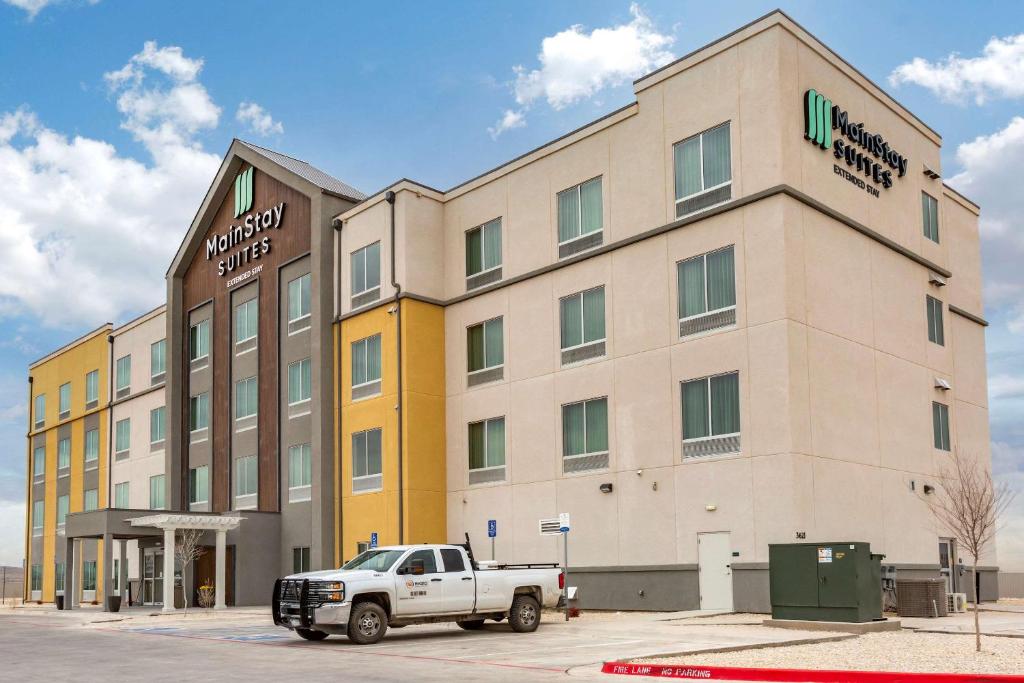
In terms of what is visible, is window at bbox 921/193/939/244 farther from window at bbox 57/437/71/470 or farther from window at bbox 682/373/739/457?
window at bbox 57/437/71/470

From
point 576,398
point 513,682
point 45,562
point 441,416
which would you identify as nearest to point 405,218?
point 441,416

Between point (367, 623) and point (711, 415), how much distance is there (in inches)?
479

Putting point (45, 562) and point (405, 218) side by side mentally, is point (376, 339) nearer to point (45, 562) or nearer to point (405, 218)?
point (405, 218)

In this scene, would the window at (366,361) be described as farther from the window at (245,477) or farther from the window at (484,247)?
the window at (245,477)

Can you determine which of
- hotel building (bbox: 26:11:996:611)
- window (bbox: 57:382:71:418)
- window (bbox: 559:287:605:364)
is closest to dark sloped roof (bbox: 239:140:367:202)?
hotel building (bbox: 26:11:996:611)

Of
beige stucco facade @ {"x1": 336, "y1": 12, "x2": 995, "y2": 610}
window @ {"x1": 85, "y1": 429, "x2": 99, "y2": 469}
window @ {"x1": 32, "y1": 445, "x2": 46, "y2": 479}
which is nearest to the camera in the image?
beige stucco facade @ {"x1": 336, "y1": 12, "x2": 995, "y2": 610}

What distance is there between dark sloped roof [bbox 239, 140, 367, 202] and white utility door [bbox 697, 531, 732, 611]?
838 inches

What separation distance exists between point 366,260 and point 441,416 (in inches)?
260

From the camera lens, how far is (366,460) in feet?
131

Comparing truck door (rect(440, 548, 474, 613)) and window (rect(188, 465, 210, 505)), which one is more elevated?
window (rect(188, 465, 210, 505))

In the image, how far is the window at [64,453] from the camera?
214ft

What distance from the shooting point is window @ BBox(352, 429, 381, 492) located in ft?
129

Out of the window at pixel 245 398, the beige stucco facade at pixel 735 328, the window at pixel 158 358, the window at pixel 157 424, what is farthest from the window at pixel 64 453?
the beige stucco facade at pixel 735 328

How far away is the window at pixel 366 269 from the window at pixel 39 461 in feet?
119
